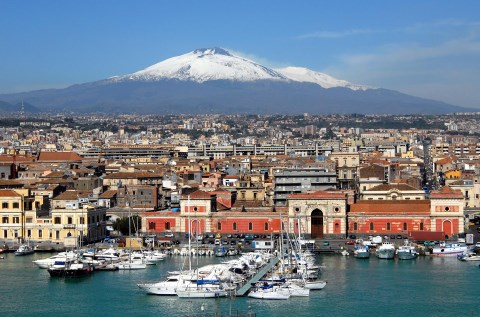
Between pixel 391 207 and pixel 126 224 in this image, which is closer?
pixel 391 207

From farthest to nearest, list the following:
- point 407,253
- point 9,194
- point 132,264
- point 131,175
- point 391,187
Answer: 1. point 131,175
2. point 391,187
3. point 9,194
4. point 407,253
5. point 132,264

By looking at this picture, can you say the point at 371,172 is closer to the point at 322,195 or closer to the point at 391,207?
the point at 391,207

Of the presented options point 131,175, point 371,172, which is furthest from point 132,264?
point 371,172

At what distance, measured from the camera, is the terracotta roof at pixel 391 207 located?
1451 inches

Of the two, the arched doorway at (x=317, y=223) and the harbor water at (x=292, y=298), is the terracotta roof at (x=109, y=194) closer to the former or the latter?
the arched doorway at (x=317, y=223)

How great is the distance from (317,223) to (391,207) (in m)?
2.45

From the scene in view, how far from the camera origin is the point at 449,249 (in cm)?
3384

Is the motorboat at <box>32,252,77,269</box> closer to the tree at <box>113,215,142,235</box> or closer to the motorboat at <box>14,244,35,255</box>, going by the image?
the motorboat at <box>14,244,35,255</box>

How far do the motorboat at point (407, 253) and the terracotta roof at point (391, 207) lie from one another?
296 cm

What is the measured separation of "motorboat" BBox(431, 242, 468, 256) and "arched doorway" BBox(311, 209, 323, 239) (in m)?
4.26

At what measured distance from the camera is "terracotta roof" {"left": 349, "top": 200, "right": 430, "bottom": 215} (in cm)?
3684

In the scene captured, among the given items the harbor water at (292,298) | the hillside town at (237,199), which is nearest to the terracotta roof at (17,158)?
the hillside town at (237,199)

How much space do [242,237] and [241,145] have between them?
179ft

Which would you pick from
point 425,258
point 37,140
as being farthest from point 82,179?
point 37,140
